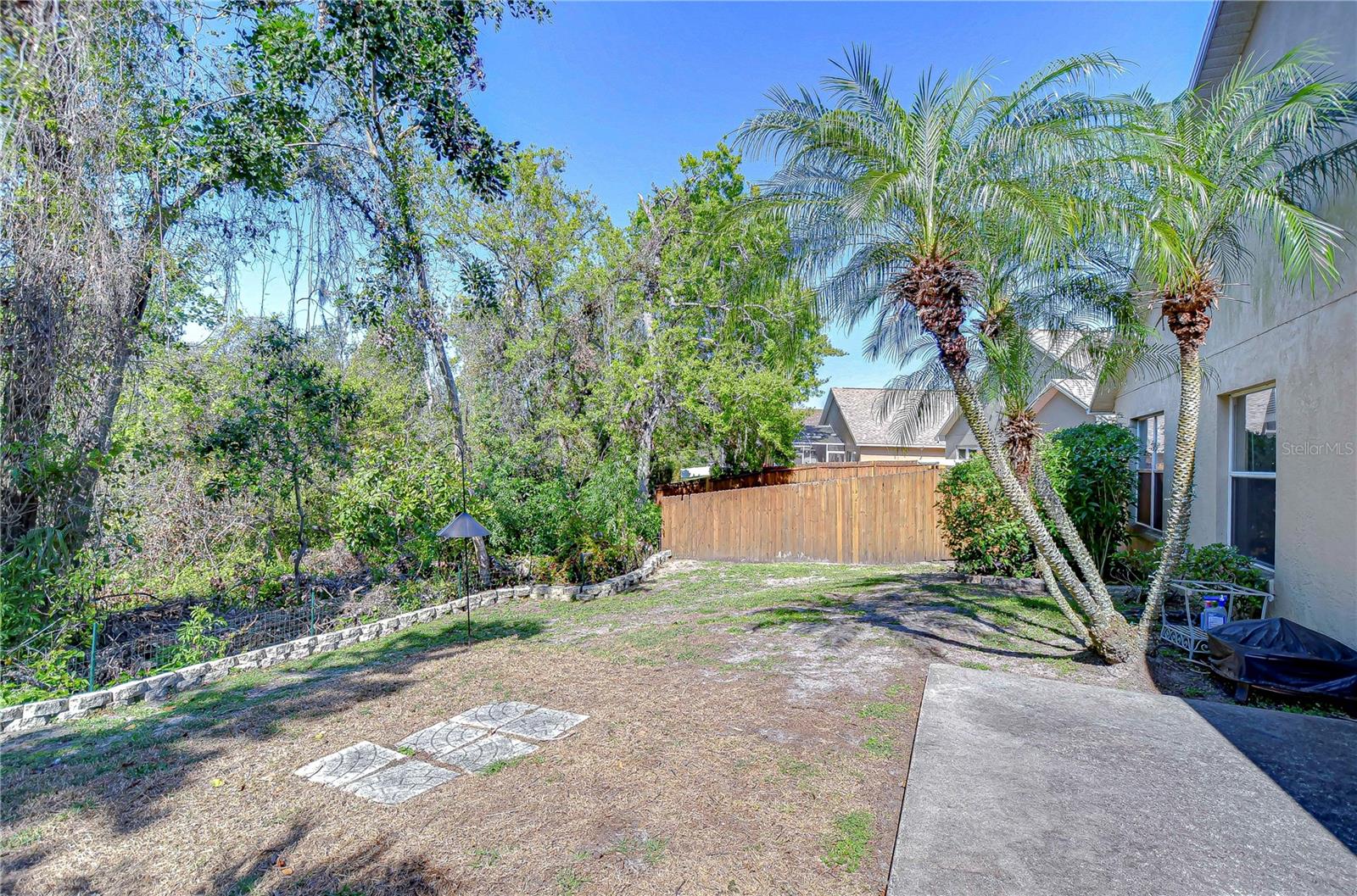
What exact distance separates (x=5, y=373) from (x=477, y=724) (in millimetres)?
4393

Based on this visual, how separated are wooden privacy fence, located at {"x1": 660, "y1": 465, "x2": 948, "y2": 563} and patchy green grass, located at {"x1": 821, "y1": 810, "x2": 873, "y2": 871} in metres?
10.1

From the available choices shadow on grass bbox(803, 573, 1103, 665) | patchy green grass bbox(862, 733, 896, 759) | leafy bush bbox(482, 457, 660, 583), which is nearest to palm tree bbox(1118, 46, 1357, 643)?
shadow on grass bbox(803, 573, 1103, 665)

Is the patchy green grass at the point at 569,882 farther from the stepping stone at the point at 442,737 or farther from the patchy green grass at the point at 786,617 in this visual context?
the patchy green grass at the point at 786,617

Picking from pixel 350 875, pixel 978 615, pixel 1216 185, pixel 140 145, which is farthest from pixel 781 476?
pixel 350 875

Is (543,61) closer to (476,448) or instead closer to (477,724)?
(476,448)

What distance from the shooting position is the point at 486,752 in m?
4.51

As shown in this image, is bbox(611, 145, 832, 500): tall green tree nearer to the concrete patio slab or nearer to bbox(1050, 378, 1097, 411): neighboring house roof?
bbox(1050, 378, 1097, 411): neighboring house roof

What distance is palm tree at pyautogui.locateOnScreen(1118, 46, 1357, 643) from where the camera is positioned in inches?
203

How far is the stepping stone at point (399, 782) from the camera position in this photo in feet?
12.8

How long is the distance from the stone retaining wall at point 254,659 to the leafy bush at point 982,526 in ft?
18.5

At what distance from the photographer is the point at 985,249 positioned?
6.75 meters

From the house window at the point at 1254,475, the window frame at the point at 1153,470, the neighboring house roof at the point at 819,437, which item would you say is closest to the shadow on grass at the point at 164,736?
the house window at the point at 1254,475

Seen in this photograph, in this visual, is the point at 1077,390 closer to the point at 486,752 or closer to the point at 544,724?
the point at 544,724

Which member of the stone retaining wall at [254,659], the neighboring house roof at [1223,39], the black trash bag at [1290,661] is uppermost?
the neighboring house roof at [1223,39]
